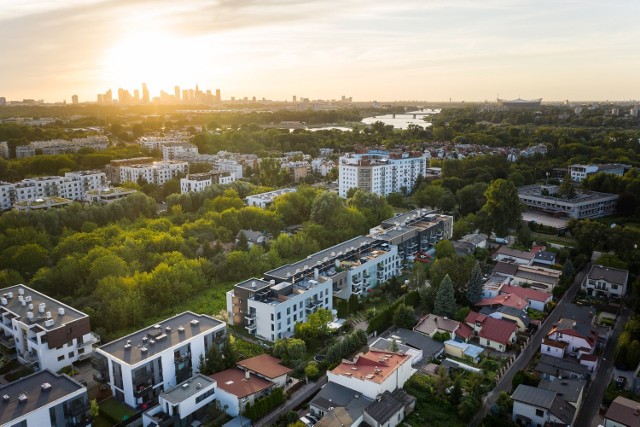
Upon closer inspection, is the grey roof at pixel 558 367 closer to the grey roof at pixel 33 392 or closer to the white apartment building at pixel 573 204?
the grey roof at pixel 33 392

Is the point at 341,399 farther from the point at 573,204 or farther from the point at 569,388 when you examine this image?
the point at 573,204

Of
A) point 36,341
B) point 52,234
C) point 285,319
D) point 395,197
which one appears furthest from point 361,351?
point 395,197

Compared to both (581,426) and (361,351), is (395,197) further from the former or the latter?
(581,426)

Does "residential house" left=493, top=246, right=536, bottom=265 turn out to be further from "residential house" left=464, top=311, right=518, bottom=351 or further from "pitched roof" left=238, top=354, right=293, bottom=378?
"pitched roof" left=238, top=354, right=293, bottom=378

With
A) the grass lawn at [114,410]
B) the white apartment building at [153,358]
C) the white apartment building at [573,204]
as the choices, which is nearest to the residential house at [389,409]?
the white apartment building at [153,358]

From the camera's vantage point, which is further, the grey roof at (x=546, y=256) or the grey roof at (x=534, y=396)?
the grey roof at (x=546, y=256)

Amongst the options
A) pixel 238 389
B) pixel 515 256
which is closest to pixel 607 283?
pixel 515 256
